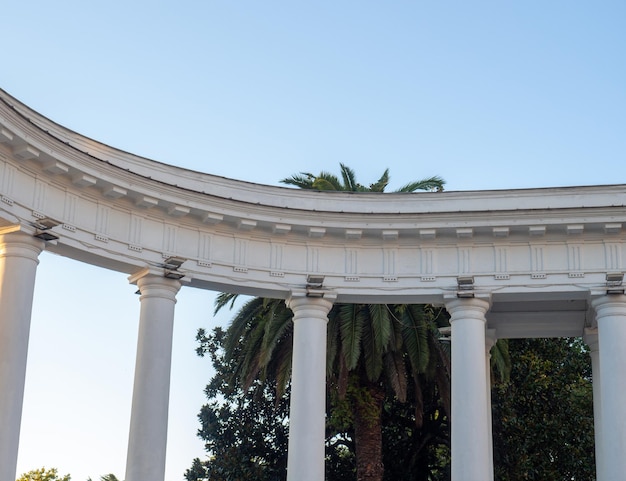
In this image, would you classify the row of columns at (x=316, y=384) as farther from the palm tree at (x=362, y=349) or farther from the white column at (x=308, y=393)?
the palm tree at (x=362, y=349)

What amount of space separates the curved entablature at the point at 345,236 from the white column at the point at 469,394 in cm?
155

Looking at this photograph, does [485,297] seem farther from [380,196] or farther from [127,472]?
[127,472]

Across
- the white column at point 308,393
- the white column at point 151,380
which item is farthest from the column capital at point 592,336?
the white column at point 151,380

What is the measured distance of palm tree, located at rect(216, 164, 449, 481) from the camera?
78.9 metres

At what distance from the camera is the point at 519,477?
101 meters

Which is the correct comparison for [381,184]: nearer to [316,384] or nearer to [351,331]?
[351,331]

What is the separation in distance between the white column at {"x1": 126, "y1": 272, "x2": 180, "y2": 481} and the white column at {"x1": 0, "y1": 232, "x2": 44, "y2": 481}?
312 inches

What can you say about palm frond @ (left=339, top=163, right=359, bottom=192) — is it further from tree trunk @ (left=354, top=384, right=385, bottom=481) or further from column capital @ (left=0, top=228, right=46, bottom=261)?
column capital @ (left=0, top=228, right=46, bottom=261)

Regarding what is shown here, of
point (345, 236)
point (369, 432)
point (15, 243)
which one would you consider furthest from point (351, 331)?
point (15, 243)

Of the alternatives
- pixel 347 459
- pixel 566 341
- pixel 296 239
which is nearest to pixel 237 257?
pixel 296 239

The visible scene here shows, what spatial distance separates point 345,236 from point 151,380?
14606 mm

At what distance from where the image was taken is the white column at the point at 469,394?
192ft

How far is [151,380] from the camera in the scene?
187 ft

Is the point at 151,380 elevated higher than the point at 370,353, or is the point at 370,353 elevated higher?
the point at 370,353
